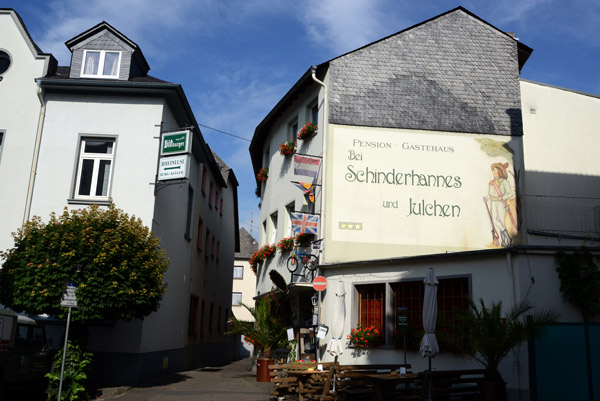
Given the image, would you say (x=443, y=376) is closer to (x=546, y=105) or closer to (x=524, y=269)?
(x=524, y=269)

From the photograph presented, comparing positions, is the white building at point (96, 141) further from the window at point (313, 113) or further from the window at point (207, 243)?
the window at point (207, 243)

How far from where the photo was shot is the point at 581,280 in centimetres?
1180

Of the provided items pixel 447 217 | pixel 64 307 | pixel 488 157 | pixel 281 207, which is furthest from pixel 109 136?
pixel 488 157

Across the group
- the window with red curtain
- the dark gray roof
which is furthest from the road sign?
the dark gray roof

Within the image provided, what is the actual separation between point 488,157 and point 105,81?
11960mm

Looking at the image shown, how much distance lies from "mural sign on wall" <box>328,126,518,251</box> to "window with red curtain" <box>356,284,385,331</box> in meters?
2.42

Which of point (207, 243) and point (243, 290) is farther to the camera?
point (243, 290)

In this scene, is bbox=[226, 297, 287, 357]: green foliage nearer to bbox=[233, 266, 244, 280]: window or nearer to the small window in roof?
the small window in roof

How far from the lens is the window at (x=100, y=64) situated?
56.6 ft

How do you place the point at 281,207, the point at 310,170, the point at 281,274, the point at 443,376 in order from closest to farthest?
the point at 443,376 → the point at 310,170 → the point at 281,274 → the point at 281,207

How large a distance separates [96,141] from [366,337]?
30.3ft

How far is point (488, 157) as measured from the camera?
18844 millimetres

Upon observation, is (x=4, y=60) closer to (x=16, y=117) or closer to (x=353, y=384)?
(x=16, y=117)

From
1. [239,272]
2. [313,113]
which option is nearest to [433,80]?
[313,113]
